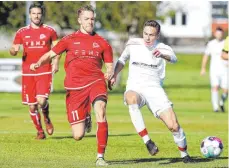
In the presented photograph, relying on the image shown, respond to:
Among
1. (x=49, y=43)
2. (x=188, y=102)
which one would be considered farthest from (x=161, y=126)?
(x=188, y=102)

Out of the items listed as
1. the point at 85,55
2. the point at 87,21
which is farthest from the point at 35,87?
the point at 87,21

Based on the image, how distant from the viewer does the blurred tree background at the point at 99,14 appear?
3269 centimetres

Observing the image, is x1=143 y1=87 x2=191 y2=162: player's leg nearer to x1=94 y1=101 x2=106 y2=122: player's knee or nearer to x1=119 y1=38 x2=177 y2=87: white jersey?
x1=119 y1=38 x2=177 y2=87: white jersey

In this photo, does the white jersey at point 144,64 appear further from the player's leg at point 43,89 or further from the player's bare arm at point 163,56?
the player's leg at point 43,89

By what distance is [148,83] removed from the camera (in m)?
13.4

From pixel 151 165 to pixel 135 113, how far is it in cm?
86

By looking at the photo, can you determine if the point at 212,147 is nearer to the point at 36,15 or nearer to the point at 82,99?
the point at 82,99

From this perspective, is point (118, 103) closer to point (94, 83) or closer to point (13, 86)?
point (13, 86)

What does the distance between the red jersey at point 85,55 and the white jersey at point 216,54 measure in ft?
42.2

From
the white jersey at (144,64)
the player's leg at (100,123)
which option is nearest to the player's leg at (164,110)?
the white jersey at (144,64)

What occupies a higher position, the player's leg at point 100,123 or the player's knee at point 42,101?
the player's leg at point 100,123

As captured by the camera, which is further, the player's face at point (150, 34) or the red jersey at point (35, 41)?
the red jersey at point (35, 41)

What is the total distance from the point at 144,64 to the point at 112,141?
348 centimetres

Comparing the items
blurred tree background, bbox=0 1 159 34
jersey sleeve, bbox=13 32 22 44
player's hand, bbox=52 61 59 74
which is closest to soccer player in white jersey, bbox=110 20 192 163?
player's hand, bbox=52 61 59 74
